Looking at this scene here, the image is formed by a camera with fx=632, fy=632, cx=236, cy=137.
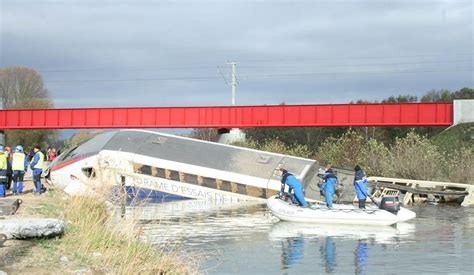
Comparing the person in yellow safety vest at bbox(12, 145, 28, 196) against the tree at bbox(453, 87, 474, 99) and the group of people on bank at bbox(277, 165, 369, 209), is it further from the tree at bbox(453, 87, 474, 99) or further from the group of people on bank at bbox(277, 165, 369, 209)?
the tree at bbox(453, 87, 474, 99)

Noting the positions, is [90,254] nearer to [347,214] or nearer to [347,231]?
[347,231]

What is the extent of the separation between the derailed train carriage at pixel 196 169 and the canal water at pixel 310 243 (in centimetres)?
566

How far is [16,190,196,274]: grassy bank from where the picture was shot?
9617 mm

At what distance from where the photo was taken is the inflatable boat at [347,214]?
20.9 m

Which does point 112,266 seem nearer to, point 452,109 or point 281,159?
point 281,159

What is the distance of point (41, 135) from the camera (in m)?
88.8

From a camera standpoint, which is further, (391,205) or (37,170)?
(37,170)

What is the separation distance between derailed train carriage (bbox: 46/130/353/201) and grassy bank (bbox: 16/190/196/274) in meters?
17.5

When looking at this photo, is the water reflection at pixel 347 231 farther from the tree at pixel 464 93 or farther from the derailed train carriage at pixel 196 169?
the tree at pixel 464 93

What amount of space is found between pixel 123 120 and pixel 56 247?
145 ft

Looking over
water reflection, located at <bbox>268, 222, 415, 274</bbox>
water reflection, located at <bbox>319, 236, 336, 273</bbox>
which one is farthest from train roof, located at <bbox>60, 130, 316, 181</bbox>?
water reflection, located at <bbox>319, 236, 336, 273</bbox>

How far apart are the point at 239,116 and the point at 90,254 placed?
4250cm

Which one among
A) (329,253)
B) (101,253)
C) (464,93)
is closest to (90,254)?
(101,253)

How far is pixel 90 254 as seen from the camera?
10.6 meters
